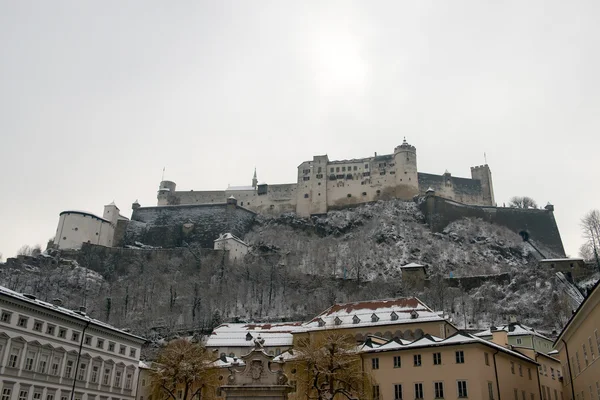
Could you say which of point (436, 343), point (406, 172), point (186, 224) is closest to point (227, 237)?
point (186, 224)

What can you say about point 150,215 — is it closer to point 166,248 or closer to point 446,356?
point 166,248

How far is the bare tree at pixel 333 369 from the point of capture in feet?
129

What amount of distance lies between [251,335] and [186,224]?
70.0 m

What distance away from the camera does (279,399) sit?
28.2 m

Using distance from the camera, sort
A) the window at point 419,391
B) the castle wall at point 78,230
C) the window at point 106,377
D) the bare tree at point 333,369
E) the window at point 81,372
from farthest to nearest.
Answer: the castle wall at point 78,230 < the window at point 106,377 < the window at point 81,372 < the window at point 419,391 < the bare tree at point 333,369

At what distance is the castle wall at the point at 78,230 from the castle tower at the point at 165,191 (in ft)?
67.7

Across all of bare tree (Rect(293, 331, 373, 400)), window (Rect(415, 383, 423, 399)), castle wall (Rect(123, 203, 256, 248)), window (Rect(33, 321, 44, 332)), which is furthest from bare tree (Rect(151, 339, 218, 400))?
castle wall (Rect(123, 203, 256, 248))

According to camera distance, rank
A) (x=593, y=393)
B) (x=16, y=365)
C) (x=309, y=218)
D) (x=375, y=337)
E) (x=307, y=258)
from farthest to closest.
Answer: (x=309, y=218) < (x=307, y=258) < (x=375, y=337) < (x=16, y=365) < (x=593, y=393)

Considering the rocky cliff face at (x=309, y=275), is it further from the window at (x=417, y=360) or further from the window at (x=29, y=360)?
the window at (x=29, y=360)

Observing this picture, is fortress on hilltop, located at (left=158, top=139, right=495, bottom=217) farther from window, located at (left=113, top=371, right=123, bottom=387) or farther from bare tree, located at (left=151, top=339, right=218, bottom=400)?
bare tree, located at (left=151, top=339, right=218, bottom=400)

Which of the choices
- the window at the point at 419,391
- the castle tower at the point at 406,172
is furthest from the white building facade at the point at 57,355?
the castle tower at the point at 406,172

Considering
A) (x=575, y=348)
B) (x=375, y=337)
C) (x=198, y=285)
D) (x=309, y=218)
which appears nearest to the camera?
(x=575, y=348)

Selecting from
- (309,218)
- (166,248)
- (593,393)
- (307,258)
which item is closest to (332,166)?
(309,218)

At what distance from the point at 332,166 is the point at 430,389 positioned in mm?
102685
